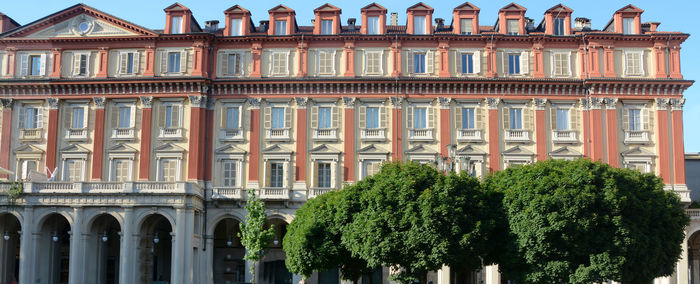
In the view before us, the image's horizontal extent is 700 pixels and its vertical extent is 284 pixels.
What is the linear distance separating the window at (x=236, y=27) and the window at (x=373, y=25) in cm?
987

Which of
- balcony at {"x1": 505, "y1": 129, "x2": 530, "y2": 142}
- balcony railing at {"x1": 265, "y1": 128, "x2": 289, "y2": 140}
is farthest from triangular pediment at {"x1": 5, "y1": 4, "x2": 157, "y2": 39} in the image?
balcony at {"x1": 505, "y1": 129, "x2": 530, "y2": 142}

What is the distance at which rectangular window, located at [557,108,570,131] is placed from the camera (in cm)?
A: 5622

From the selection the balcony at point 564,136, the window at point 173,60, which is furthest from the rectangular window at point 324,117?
the balcony at point 564,136

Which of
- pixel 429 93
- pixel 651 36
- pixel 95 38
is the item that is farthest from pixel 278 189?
pixel 651 36

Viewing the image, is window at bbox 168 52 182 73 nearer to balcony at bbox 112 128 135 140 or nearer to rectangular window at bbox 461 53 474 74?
balcony at bbox 112 128 135 140

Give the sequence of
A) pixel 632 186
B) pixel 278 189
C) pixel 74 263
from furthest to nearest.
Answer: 1. pixel 278 189
2. pixel 74 263
3. pixel 632 186

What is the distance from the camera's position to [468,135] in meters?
56.0

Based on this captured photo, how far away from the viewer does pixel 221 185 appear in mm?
56000

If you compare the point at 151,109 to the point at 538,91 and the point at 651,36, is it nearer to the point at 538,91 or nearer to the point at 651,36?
the point at 538,91

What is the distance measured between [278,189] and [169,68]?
12.7m

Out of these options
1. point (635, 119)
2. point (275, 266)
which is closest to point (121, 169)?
point (275, 266)

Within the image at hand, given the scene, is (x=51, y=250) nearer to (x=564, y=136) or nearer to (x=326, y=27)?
(x=326, y=27)

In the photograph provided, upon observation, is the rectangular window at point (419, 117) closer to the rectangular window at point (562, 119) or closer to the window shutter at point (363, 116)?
the window shutter at point (363, 116)

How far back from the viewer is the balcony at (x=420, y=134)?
184 feet
